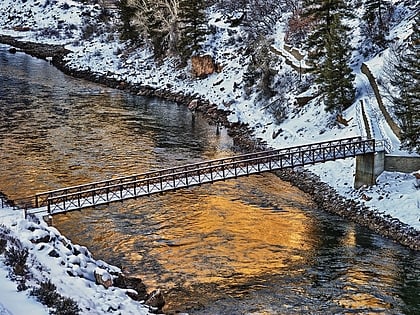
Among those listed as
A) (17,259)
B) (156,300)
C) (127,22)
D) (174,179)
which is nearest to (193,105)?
(127,22)

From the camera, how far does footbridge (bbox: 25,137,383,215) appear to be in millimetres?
24219

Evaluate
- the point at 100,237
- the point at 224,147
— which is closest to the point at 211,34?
the point at 224,147

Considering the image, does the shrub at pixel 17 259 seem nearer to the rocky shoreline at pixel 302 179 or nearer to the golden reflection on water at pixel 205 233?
the golden reflection on water at pixel 205 233

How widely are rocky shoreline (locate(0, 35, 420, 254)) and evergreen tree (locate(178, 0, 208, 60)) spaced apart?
5.55 meters

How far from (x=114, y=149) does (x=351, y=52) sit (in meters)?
18.2

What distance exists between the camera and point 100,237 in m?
25.2

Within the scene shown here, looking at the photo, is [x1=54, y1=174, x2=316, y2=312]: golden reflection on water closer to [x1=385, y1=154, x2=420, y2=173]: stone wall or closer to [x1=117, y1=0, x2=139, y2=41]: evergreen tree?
[x1=385, y1=154, x2=420, y2=173]: stone wall

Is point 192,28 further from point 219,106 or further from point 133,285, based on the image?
point 133,285

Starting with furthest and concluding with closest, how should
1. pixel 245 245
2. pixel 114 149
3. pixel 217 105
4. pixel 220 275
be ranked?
1. pixel 217 105
2. pixel 114 149
3. pixel 245 245
4. pixel 220 275

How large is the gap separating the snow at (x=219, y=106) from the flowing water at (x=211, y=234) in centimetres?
258

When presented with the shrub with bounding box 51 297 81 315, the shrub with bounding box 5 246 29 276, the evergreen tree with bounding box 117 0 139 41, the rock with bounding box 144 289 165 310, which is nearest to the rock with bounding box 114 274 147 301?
the rock with bounding box 144 289 165 310

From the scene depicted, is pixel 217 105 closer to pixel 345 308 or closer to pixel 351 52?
pixel 351 52

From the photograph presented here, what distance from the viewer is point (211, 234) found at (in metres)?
25.5

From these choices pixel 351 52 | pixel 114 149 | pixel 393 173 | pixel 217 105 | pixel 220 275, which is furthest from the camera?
pixel 217 105
